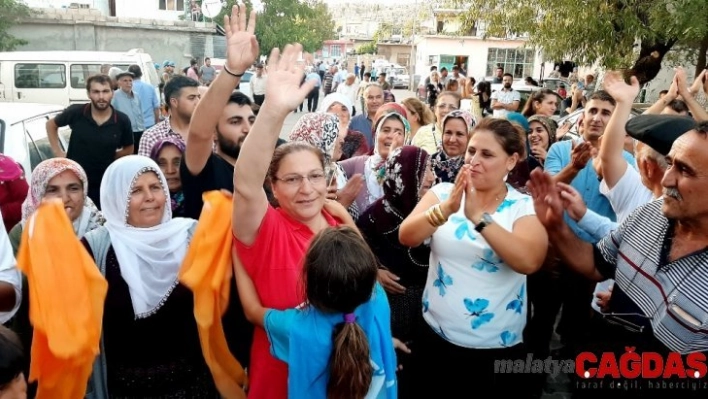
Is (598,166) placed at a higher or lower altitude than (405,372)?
higher

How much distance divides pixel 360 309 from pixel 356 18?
168 metres

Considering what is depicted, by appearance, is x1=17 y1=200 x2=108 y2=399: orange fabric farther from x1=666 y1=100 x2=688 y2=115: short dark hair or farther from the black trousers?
x1=666 y1=100 x2=688 y2=115: short dark hair

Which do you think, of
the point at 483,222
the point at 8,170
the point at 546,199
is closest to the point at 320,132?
the point at 483,222


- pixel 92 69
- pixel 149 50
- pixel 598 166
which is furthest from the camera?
pixel 149 50

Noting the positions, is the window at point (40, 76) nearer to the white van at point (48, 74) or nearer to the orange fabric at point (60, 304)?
the white van at point (48, 74)

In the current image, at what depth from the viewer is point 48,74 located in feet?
41.3

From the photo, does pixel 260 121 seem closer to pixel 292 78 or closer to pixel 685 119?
pixel 292 78

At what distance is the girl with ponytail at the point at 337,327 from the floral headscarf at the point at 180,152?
52.5 inches

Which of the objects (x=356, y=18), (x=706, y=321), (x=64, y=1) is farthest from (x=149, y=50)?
(x=356, y=18)

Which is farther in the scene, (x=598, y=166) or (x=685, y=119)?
(x=598, y=166)

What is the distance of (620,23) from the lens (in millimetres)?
7969

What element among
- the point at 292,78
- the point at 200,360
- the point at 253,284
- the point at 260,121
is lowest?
the point at 200,360

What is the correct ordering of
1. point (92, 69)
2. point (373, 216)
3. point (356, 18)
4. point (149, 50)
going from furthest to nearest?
point (356, 18)
point (149, 50)
point (92, 69)
point (373, 216)

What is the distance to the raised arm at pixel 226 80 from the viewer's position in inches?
95.0
